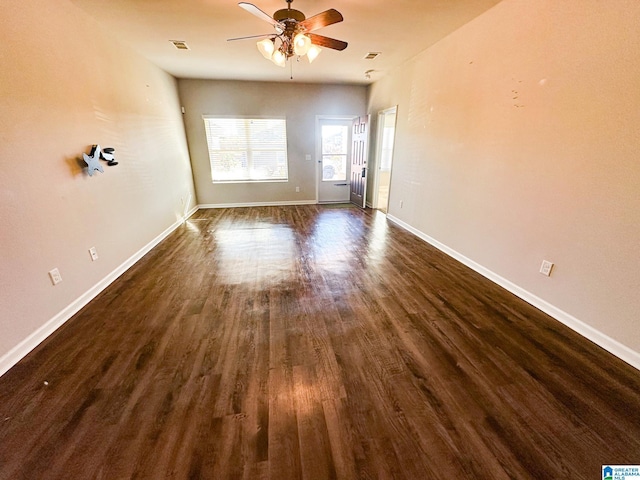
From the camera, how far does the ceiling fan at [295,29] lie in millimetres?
2109

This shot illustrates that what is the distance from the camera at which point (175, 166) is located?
495 centimetres

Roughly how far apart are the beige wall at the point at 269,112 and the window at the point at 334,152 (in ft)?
1.04

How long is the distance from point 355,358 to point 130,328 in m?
1.80

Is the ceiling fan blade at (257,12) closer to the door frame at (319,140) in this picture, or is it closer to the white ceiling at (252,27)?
the white ceiling at (252,27)

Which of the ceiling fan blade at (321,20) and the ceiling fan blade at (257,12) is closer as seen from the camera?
the ceiling fan blade at (257,12)

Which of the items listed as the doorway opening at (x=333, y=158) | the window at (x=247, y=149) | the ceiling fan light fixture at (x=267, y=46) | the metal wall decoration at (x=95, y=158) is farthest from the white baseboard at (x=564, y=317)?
the window at (x=247, y=149)

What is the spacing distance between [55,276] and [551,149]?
419cm

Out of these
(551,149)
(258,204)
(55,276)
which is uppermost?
(551,149)

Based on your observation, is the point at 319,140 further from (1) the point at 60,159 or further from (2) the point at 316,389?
(2) the point at 316,389

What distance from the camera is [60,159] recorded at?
2.27 metres

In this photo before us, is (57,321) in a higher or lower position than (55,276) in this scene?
lower

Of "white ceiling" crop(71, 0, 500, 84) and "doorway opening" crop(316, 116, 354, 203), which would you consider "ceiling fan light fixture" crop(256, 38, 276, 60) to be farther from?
"doorway opening" crop(316, 116, 354, 203)

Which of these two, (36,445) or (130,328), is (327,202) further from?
(36,445)

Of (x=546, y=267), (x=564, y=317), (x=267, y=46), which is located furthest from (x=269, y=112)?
(x=564, y=317)
